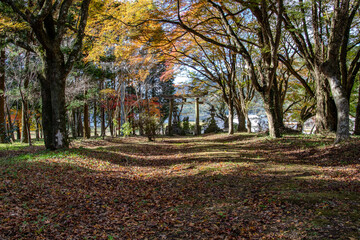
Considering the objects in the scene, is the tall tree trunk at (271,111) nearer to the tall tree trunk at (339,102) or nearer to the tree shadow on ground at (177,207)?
the tall tree trunk at (339,102)

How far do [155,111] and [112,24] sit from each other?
52.0ft

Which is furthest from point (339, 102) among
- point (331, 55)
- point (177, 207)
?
point (177, 207)

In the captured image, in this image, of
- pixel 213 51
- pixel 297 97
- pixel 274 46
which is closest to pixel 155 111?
pixel 213 51

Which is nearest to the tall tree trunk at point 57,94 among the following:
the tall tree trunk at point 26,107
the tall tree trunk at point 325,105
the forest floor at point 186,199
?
the forest floor at point 186,199

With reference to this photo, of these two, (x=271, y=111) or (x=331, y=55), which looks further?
(x=271, y=111)

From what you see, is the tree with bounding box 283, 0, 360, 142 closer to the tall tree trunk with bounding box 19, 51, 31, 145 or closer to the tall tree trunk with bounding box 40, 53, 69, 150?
the tall tree trunk with bounding box 40, 53, 69, 150

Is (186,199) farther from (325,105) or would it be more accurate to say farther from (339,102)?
(325,105)

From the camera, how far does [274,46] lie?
8961 millimetres

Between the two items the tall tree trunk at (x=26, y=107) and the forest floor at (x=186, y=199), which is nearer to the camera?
the forest floor at (x=186, y=199)

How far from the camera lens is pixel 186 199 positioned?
450cm

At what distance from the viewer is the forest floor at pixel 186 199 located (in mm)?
3021

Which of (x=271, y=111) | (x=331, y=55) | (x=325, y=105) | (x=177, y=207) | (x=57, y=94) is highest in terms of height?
(x=331, y=55)

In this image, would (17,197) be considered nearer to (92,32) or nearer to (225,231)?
(225,231)

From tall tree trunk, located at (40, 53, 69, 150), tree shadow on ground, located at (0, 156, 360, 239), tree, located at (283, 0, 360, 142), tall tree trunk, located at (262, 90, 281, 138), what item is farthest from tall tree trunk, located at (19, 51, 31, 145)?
tree, located at (283, 0, 360, 142)
